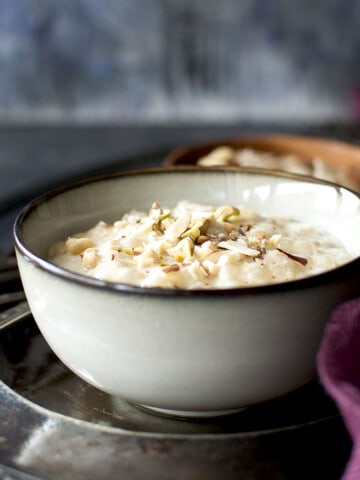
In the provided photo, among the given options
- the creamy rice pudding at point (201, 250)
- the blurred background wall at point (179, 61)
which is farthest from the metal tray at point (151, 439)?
the blurred background wall at point (179, 61)

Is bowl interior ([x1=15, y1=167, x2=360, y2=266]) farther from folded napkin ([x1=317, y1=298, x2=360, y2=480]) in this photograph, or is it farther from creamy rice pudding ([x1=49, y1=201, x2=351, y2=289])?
folded napkin ([x1=317, y1=298, x2=360, y2=480])

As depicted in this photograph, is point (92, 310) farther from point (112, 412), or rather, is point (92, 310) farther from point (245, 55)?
point (245, 55)

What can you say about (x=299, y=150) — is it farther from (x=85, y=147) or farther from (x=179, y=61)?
(x=179, y=61)

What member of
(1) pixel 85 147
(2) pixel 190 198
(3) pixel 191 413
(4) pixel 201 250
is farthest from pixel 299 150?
(1) pixel 85 147

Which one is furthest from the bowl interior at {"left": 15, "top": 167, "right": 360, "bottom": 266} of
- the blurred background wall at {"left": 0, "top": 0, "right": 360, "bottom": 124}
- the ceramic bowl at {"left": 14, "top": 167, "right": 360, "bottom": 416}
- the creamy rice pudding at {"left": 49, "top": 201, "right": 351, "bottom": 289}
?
the blurred background wall at {"left": 0, "top": 0, "right": 360, "bottom": 124}

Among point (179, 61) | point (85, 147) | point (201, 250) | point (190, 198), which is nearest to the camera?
point (201, 250)
